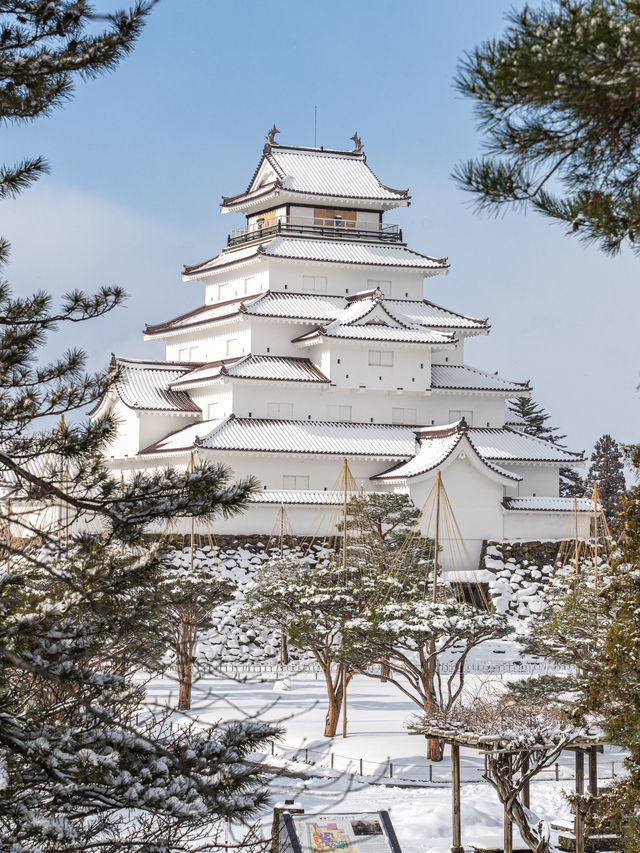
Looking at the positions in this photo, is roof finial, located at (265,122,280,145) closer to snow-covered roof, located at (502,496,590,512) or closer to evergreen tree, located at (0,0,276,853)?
snow-covered roof, located at (502,496,590,512)

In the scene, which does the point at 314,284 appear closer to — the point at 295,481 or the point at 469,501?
the point at 295,481

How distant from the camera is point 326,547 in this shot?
128 feet

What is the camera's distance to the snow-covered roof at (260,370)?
4247 cm

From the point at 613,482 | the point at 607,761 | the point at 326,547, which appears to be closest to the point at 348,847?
the point at 607,761

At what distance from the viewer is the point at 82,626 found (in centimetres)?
762

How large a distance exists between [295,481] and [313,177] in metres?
14.3

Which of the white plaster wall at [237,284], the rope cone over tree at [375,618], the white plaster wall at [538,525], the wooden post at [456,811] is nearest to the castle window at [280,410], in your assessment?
the white plaster wall at [237,284]

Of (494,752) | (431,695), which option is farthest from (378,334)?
(494,752)

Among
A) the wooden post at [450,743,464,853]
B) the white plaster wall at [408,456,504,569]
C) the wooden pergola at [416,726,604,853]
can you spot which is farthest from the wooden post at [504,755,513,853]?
the white plaster wall at [408,456,504,569]

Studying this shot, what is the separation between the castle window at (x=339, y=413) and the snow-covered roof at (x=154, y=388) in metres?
5.20

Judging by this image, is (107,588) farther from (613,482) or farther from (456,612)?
(613,482)

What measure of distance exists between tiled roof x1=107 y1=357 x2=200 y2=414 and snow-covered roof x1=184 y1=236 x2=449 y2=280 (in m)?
5.02

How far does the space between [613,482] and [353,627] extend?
37.8 meters

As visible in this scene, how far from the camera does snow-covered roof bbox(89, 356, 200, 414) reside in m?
43.8
